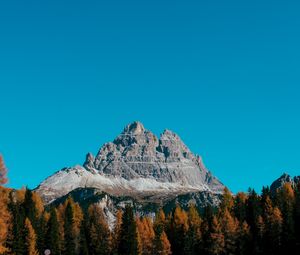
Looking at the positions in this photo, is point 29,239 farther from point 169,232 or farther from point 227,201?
point 227,201

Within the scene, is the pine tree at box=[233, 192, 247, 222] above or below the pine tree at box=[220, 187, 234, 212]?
below

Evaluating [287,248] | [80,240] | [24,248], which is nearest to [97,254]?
[80,240]

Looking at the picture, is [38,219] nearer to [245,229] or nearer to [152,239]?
[152,239]

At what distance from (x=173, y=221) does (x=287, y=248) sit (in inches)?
1268

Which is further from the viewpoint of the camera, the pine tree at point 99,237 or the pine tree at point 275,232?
the pine tree at point 99,237

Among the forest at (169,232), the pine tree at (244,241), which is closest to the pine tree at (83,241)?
the forest at (169,232)

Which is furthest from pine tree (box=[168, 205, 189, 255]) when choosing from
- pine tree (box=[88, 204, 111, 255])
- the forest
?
pine tree (box=[88, 204, 111, 255])

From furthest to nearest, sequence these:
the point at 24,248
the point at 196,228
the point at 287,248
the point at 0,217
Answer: the point at 196,228 < the point at 287,248 < the point at 24,248 < the point at 0,217

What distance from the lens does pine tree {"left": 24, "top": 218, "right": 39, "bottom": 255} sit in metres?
A: 114

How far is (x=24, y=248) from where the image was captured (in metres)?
114

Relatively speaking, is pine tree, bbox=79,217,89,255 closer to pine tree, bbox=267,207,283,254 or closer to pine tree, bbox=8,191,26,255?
pine tree, bbox=8,191,26,255

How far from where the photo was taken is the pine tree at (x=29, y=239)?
4500 inches

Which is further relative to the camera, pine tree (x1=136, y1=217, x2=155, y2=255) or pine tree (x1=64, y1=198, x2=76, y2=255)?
pine tree (x1=136, y1=217, x2=155, y2=255)

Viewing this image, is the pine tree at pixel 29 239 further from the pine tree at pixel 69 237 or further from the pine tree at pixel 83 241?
the pine tree at pixel 83 241
